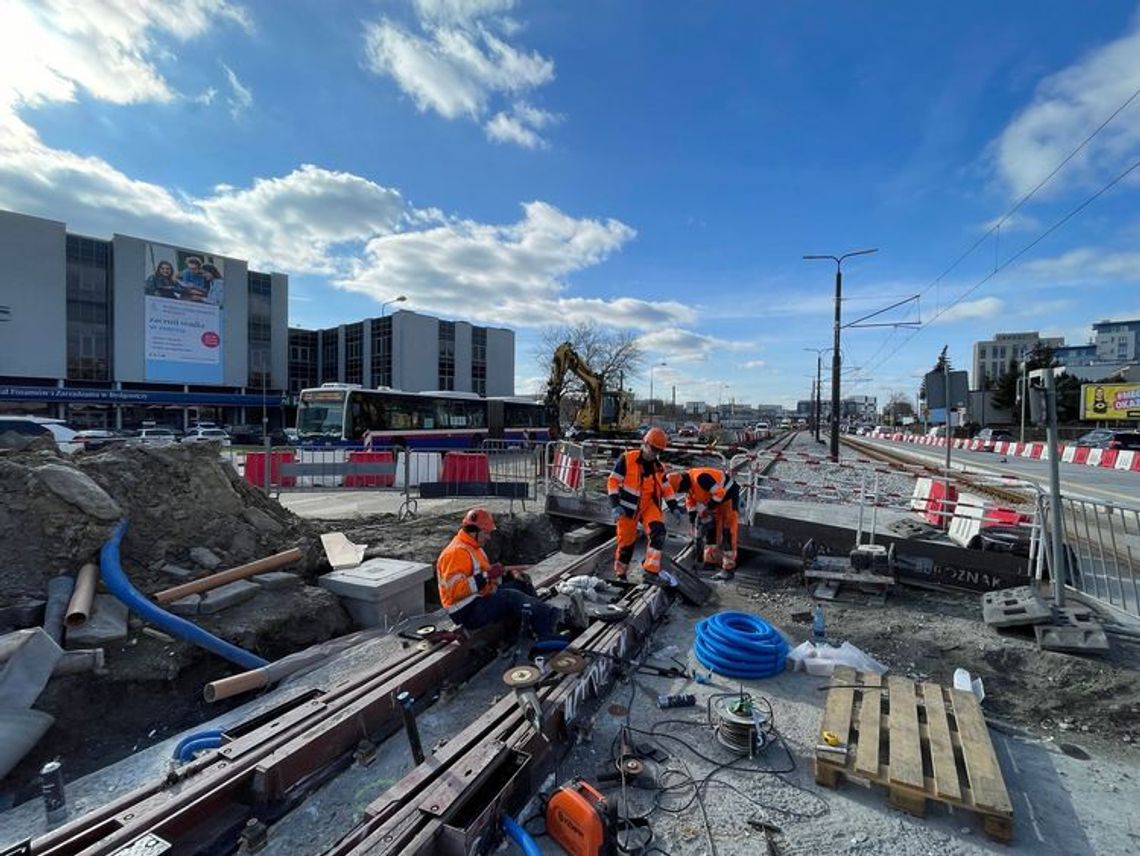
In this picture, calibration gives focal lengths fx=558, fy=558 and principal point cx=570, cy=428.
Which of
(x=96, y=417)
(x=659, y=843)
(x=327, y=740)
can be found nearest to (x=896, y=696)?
(x=659, y=843)

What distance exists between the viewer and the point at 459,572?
15.4ft

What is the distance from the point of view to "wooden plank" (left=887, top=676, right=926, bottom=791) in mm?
3035

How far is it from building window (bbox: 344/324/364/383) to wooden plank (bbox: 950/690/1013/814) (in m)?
63.2

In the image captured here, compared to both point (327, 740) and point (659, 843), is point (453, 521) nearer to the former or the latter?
point (327, 740)

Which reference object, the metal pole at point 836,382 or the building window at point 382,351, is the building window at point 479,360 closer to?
the building window at point 382,351

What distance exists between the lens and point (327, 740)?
3393mm

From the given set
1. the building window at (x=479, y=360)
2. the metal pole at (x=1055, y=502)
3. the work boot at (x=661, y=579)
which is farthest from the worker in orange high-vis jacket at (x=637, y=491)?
the building window at (x=479, y=360)

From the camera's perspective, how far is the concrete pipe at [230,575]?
5484 millimetres

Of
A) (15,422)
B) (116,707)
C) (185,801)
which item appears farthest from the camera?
(15,422)

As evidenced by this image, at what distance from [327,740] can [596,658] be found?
1867mm

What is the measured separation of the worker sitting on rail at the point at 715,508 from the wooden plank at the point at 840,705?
319cm

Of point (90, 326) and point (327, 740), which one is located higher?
point (90, 326)

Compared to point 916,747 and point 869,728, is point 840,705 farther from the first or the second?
point 916,747

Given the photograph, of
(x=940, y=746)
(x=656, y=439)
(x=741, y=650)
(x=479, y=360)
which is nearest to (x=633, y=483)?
(x=656, y=439)
